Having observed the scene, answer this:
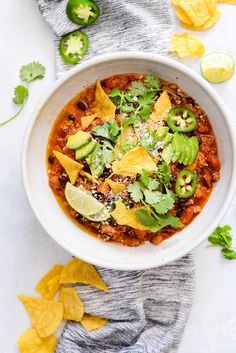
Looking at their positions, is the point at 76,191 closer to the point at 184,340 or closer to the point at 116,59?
the point at 116,59

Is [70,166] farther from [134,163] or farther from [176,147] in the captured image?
[176,147]

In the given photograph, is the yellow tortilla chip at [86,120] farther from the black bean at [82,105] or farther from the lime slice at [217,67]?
the lime slice at [217,67]

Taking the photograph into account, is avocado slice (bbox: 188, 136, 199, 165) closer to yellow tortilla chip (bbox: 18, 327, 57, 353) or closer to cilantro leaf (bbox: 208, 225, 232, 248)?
cilantro leaf (bbox: 208, 225, 232, 248)

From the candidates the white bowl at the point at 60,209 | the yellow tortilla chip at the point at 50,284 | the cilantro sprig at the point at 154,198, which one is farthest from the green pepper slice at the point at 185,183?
the yellow tortilla chip at the point at 50,284

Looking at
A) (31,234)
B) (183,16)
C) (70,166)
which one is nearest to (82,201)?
(70,166)

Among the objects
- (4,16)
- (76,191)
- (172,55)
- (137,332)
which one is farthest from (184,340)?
(4,16)

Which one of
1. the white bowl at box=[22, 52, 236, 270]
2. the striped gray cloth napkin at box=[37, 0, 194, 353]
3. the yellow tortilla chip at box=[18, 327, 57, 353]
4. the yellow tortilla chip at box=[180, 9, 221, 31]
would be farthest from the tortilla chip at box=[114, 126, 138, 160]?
the yellow tortilla chip at box=[18, 327, 57, 353]

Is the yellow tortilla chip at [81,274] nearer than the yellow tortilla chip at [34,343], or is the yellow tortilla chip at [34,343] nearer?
the yellow tortilla chip at [81,274]
